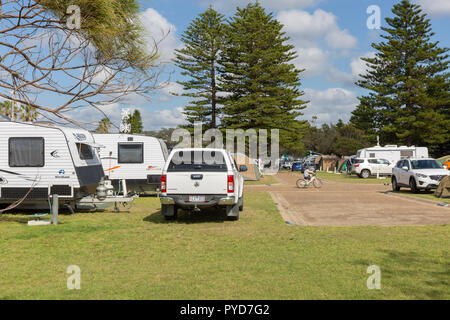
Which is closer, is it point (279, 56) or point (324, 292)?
point (324, 292)

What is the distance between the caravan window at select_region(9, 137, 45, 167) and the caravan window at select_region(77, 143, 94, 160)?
3.65 feet

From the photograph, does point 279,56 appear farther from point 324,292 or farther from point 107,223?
point 324,292

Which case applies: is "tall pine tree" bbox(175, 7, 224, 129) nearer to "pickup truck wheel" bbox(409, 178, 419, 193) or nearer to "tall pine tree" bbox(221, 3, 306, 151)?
"tall pine tree" bbox(221, 3, 306, 151)

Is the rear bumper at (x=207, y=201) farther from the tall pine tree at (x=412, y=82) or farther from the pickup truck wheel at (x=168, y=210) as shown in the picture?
the tall pine tree at (x=412, y=82)

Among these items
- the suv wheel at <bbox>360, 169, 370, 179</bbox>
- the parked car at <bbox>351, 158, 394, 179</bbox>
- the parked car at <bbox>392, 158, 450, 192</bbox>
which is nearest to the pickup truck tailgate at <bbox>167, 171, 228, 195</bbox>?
the parked car at <bbox>392, 158, 450, 192</bbox>

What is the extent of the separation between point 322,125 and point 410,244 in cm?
12353

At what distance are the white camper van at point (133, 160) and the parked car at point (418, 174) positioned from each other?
409 inches

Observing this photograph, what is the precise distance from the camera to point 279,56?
5009 centimetres

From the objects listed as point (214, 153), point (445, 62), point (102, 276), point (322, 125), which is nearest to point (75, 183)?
point (214, 153)

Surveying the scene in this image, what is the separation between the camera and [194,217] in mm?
12180

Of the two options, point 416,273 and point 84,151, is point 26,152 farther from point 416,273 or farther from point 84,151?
point 416,273

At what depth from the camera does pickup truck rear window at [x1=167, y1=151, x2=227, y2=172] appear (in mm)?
10898

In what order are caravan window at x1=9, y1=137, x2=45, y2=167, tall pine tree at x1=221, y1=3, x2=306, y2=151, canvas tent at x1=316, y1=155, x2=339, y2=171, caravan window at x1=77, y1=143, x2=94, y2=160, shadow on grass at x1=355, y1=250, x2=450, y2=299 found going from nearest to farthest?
shadow on grass at x1=355, y1=250, x2=450, y2=299 < caravan window at x1=9, y1=137, x2=45, y2=167 < caravan window at x1=77, y1=143, x2=94, y2=160 < tall pine tree at x1=221, y1=3, x2=306, y2=151 < canvas tent at x1=316, y1=155, x2=339, y2=171
